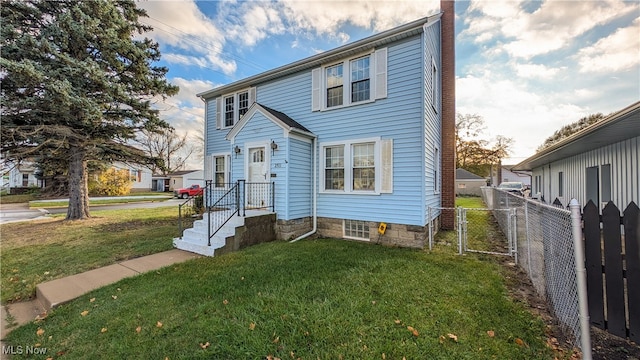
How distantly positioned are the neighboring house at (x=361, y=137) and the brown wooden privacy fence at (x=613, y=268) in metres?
4.05

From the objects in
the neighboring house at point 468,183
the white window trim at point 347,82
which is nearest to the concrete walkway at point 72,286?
the white window trim at point 347,82

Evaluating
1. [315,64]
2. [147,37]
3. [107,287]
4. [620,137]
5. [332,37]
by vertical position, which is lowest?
[107,287]

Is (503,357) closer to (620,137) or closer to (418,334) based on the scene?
(418,334)

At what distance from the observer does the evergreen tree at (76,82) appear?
29.5 ft

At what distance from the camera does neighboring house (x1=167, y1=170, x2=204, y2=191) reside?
37750mm

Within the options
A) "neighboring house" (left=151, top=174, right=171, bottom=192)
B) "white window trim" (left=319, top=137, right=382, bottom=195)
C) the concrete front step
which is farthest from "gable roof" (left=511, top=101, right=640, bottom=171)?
"neighboring house" (left=151, top=174, right=171, bottom=192)

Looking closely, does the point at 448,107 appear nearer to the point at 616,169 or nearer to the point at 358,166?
the point at 358,166

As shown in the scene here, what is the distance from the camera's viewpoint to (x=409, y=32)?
674 centimetres

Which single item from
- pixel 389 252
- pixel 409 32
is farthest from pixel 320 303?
pixel 409 32

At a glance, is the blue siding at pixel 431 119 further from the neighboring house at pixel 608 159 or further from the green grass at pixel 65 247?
the green grass at pixel 65 247

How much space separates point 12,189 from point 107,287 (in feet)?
135

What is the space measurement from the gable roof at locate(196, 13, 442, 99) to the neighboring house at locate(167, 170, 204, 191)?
31.9 m

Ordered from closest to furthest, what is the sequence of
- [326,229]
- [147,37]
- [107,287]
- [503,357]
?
[503,357] < [107,287] < [326,229] < [147,37]
